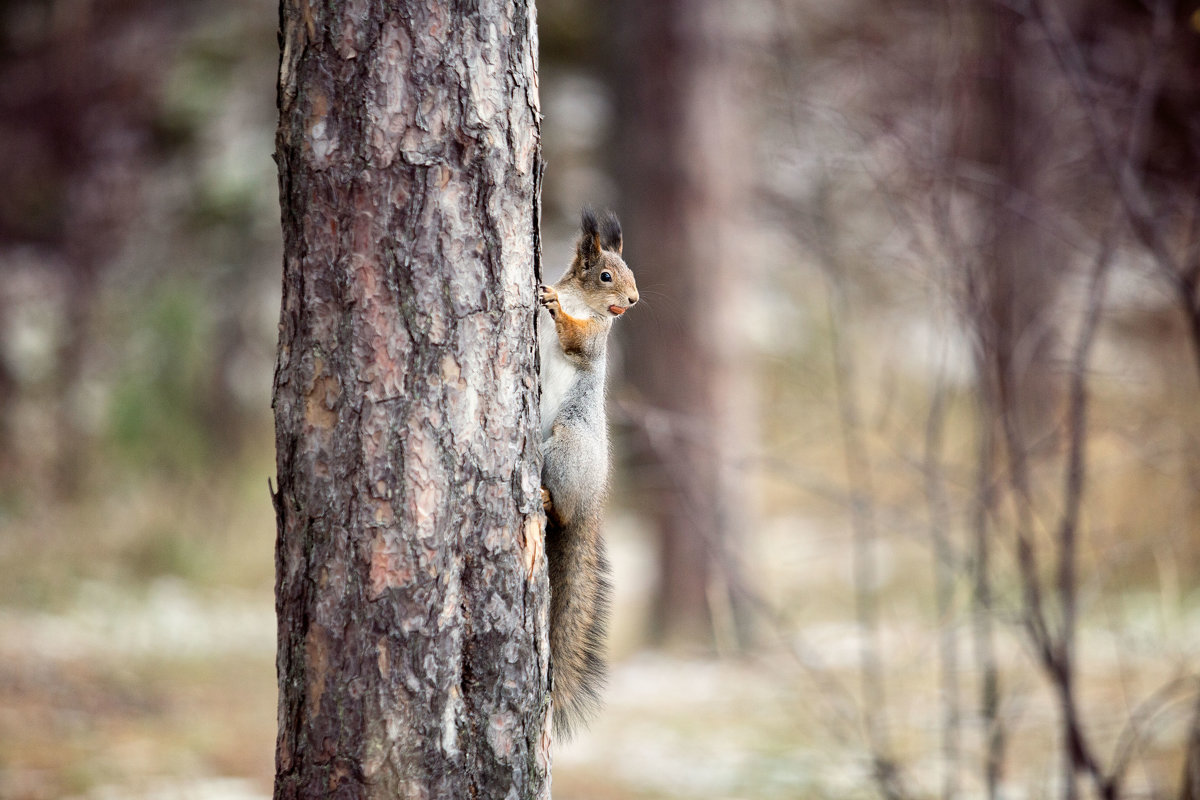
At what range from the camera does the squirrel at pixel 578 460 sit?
6.47ft

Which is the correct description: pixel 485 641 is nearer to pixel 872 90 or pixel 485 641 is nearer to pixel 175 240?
pixel 872 90

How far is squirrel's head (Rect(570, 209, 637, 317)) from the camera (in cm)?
210

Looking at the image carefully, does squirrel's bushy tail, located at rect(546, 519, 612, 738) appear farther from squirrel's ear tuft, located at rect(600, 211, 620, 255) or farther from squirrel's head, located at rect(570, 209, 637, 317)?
squirrel's ear tuft, located at rect(600, 211, 620, 255)

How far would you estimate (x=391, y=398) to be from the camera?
5.31 ft

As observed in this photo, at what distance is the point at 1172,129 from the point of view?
15.9 feet

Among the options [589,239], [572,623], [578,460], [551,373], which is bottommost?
[572,623]

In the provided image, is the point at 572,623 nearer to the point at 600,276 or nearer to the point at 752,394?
the point at 600,276

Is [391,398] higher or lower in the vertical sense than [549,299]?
lower

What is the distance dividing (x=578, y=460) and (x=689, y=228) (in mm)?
4046

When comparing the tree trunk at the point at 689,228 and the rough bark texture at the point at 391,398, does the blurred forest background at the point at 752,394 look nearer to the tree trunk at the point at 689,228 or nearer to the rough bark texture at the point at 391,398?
the tree trunk at the point at 689,228

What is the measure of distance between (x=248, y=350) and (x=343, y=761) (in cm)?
769

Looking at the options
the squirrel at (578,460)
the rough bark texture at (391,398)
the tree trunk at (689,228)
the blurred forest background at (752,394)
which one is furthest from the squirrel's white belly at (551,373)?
the tree trunk at (689,228)

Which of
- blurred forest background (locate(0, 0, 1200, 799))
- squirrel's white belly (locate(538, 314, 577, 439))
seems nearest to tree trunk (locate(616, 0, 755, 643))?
blurred forest background (locate(0, 0, 1200, 799))

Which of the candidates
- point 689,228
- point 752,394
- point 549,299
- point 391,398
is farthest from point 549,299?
point 752,394
